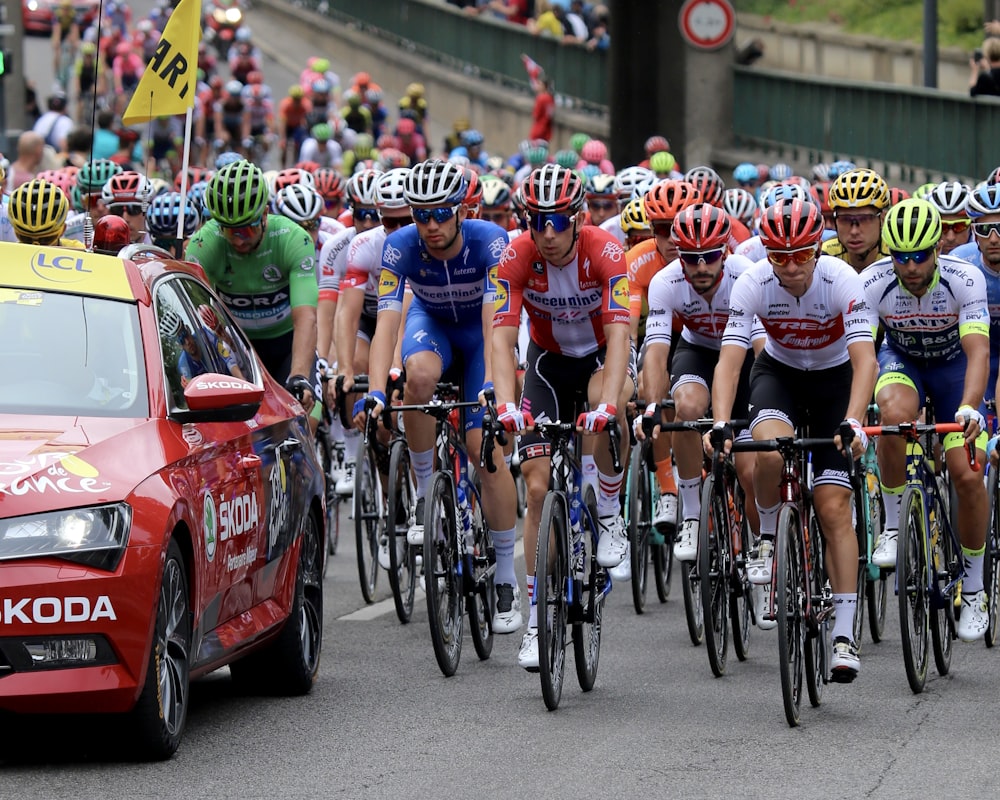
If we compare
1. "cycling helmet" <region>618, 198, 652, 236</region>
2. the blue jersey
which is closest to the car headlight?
the blue jersey

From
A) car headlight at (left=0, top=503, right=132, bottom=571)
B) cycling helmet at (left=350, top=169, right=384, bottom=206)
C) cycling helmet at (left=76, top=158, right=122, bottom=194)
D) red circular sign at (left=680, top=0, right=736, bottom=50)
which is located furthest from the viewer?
red circular sign at (left=680, top=0, right=736, bottom=50)

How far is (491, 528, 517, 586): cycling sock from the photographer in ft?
35.2

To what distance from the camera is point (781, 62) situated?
44.3 meters

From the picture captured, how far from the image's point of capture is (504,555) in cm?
1076

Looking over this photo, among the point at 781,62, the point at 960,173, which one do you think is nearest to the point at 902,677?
the point at 960,173

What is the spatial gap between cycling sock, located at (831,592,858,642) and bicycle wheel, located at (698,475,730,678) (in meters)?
0.58

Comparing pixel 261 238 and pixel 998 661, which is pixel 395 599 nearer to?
pixel 261 238

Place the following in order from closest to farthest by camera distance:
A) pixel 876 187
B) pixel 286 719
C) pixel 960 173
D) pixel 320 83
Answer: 1. pixel 286 719
2. pixel 876 187
3. pixel 960 173
4. pixel 320 83

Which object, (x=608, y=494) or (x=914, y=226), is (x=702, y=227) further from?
(x=608, y=494)

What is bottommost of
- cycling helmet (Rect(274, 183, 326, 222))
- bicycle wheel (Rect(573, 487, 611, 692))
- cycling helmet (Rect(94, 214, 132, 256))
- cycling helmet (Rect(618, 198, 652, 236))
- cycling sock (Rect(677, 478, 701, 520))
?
A: bicycle wheel (Rect(573, 487, 611, 692))

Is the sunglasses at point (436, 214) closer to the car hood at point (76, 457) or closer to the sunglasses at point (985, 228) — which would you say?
the sunglasses at point (985, 228)

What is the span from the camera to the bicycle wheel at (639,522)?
1208cm

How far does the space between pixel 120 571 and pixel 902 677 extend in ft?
13.6

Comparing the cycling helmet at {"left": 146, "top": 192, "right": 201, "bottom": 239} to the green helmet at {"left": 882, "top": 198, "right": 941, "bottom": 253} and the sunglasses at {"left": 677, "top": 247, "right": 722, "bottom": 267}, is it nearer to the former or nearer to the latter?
the sunglasses at {"left": 677, "top": 247, "right": 722, "bottom": 267}
